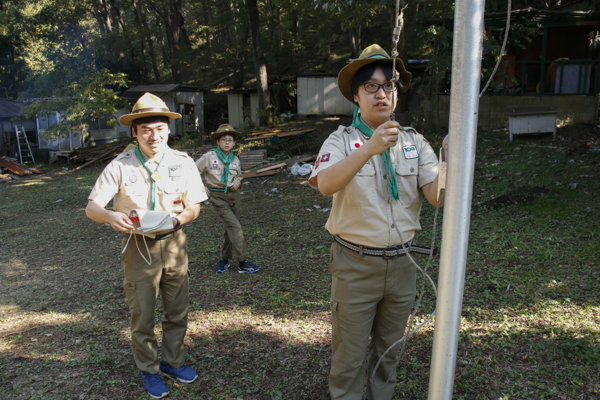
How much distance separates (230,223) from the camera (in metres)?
5.64

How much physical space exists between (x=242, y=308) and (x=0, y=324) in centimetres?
250

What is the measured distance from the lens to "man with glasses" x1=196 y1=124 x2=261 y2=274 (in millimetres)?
5645

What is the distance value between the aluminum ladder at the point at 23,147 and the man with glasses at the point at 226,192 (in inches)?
791

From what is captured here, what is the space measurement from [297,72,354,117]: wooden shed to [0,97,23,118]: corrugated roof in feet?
48.7

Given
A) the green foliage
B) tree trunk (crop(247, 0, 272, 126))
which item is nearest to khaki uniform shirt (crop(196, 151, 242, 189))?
tree trunk (crop(247, 0, 272, 126))

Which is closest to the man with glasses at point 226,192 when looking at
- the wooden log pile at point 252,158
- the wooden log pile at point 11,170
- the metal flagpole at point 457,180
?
the metal flagpole at point 457,180

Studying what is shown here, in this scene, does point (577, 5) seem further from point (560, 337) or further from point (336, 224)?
point (336, 224)

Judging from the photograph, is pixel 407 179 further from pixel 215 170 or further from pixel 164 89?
pixel 164 89

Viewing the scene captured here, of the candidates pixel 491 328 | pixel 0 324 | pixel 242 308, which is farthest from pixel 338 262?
pixel 0 324

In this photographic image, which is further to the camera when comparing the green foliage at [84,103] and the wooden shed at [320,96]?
the wooden shed at [320,96]

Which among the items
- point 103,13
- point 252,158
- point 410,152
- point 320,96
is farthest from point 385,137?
point 103,13

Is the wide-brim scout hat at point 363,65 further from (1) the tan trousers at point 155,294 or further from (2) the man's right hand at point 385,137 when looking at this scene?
(1) the tan trousers at point 155,294

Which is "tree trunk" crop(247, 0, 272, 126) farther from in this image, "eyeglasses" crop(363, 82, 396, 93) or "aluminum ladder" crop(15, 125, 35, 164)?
"eyeglasses" crop(363, 82, 396, 93)

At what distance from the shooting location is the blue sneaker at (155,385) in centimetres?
303
